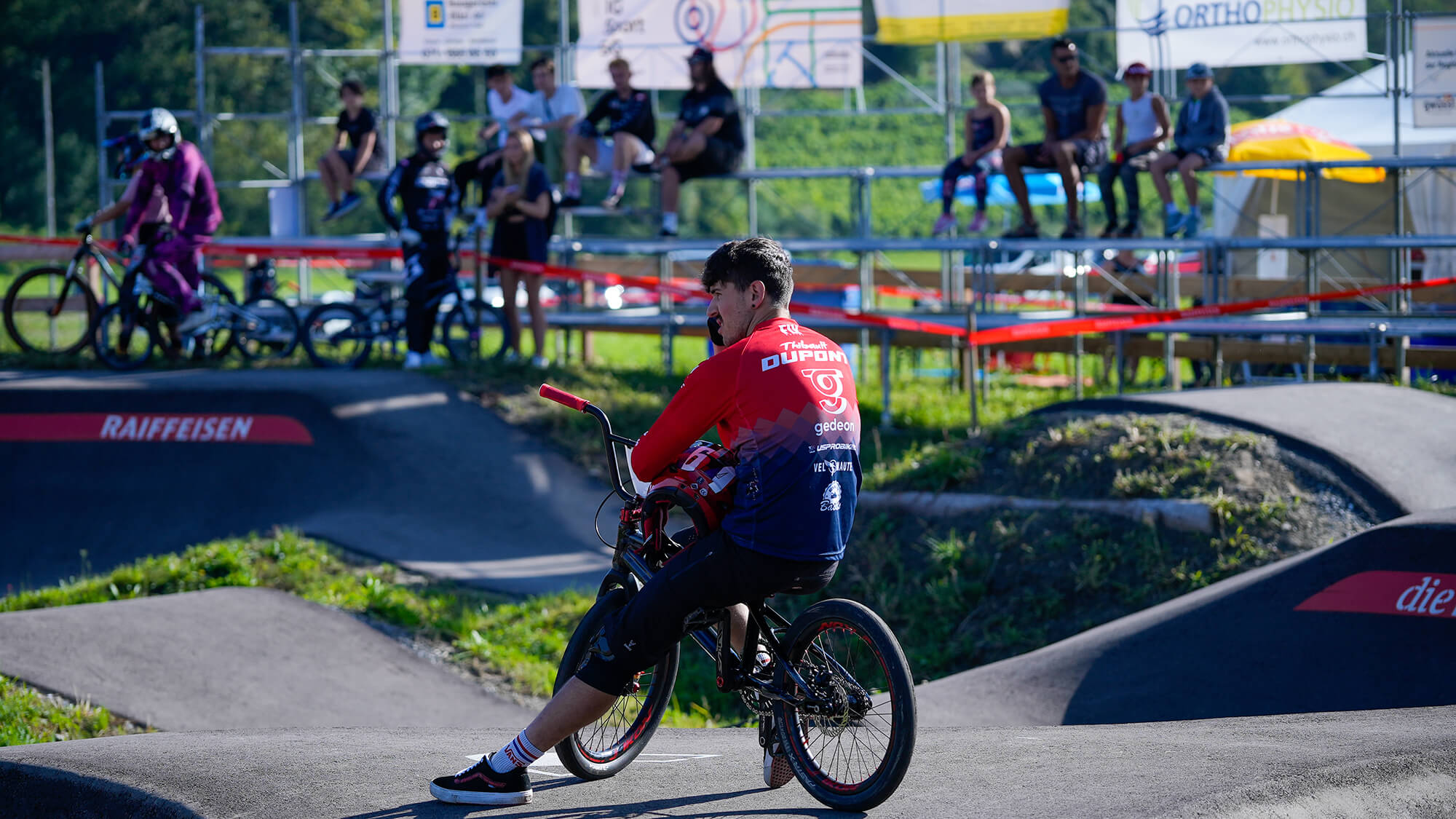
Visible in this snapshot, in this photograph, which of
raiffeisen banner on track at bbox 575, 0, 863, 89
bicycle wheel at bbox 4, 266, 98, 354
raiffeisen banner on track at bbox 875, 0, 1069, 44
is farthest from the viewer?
raiffeisen banner on track at bbox 575, 0, 863, 89

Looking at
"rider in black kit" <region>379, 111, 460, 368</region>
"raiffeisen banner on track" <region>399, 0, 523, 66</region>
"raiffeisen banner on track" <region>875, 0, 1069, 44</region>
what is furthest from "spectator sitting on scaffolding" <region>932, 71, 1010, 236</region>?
"raiffeisen banner on track" <region>399, 0, 523, 66</region>

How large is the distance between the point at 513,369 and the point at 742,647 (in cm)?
873

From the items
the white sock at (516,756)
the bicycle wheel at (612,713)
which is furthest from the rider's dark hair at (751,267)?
the white sock at (516,756)

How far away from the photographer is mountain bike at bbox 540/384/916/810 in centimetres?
407

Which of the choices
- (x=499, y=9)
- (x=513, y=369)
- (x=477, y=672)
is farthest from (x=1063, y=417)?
(x=499, y=9)

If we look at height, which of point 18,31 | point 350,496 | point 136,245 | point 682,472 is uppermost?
point 18,31

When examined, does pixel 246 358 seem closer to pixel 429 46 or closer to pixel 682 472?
pixel 429 46

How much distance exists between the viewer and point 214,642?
7.55m

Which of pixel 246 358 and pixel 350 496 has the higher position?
pixel 246 358

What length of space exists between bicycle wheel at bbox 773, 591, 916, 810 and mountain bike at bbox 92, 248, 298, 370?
1037cm

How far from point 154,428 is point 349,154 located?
5183mm

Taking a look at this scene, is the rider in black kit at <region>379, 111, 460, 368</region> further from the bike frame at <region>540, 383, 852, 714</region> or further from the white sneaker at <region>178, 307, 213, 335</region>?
the bike frame at <region>540, 383, 852, 714</region>

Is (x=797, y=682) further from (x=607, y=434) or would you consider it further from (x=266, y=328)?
(x=266, y=328)

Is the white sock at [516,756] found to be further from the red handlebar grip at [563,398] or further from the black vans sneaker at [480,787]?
the red handlebar grip at [563,398]
